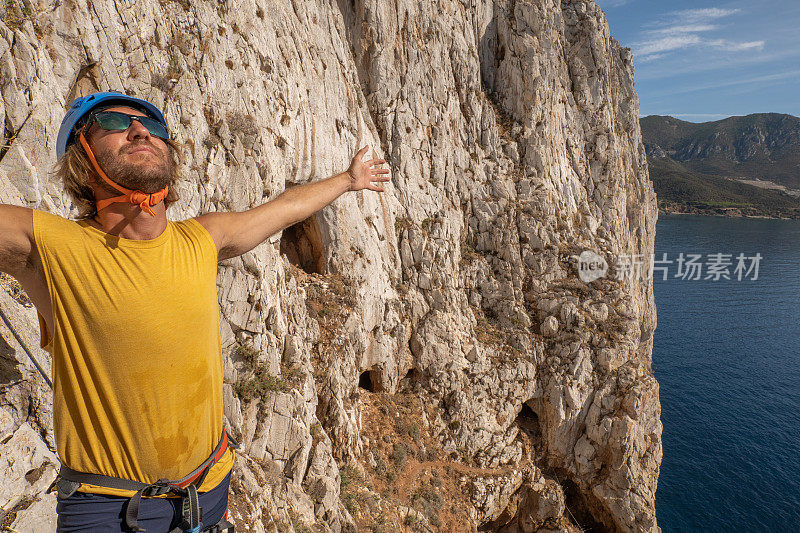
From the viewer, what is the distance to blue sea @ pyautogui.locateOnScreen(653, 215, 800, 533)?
103 feet

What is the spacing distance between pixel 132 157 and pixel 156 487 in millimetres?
1889

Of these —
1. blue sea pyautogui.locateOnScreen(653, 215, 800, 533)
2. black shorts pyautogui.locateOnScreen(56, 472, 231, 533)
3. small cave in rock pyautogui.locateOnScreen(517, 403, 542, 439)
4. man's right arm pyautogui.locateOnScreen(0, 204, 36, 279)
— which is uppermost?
man's right arm pyautogui.locateOnScreen(0, 204, 36, 279)

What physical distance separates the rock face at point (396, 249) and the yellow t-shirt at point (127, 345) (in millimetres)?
2784

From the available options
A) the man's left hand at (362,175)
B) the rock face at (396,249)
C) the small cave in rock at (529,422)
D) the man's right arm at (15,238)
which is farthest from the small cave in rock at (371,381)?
the man's right arm at (15,238)

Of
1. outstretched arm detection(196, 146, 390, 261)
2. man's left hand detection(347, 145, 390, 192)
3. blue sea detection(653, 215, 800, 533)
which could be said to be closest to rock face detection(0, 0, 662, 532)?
outstretched arm detection(196, 146, 390, 261)

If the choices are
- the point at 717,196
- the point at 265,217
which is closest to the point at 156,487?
the point at 265,217

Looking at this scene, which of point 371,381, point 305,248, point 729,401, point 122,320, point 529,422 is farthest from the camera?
point 729,401

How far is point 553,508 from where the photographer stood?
2247cm

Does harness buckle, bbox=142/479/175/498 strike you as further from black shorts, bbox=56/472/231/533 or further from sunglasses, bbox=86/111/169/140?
sunglasses, bbox=86/111/169/140

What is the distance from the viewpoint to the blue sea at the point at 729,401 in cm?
3145

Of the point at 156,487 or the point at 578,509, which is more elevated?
the point at 156,487

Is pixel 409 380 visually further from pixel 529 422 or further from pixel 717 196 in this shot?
pixel 717 196

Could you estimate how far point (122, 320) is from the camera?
1.88 meters

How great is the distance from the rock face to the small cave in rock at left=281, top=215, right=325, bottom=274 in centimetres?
14
